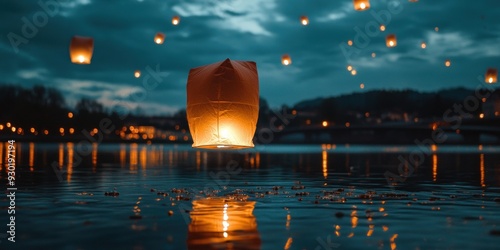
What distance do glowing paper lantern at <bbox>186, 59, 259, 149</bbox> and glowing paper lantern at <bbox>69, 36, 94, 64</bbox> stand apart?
544 centimetres

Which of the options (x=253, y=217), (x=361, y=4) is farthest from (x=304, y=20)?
(x=253, y=217)

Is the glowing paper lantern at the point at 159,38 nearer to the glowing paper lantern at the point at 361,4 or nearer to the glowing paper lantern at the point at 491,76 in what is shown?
the glowing paper lantern at the point at 361,4

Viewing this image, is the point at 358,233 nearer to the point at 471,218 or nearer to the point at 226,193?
→ the point at 471,218

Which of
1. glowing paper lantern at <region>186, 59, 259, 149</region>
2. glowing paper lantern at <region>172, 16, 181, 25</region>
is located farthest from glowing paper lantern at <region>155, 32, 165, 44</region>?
glowing paper lantern at <region>186, 59, 259, 149</region>

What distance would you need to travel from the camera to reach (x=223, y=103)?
11664 mm

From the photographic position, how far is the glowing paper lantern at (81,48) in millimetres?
16203

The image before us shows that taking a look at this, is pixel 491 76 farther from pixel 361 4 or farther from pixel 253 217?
pixel 253 217

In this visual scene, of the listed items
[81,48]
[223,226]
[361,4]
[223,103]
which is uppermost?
[361,4]

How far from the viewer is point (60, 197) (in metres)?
18.8

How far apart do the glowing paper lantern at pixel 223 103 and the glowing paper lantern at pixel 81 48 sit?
17.8ft

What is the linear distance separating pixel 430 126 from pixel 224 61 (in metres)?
154

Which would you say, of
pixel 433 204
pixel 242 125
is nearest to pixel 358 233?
pixel 242 125

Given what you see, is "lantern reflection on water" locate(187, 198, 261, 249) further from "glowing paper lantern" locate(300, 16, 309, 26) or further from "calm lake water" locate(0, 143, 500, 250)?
"glowing paper lantern" locate(300, 16, 309, 26)

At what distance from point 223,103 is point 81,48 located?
6.47 meters
